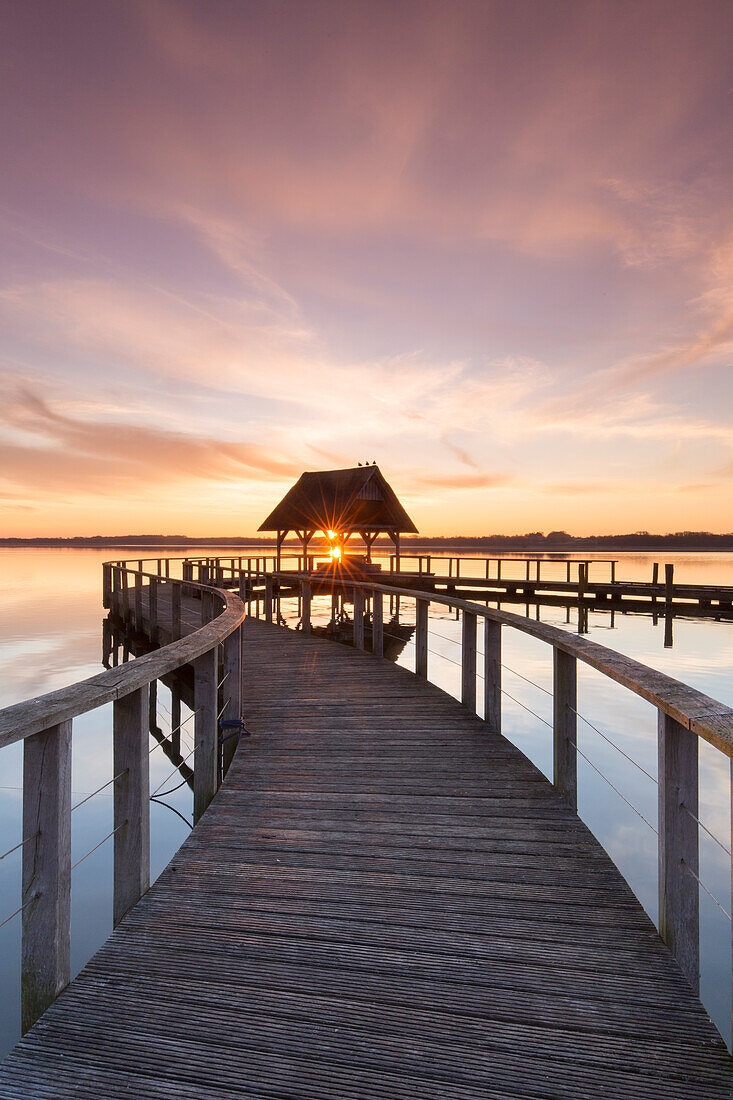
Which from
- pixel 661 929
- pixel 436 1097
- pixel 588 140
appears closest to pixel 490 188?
pixel 588 140

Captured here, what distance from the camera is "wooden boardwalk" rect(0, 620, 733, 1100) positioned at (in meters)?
1.40

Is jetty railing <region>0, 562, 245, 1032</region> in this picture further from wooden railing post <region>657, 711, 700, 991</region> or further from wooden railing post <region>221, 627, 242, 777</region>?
wooden railing post <region>657, 711, 700, 991</region>

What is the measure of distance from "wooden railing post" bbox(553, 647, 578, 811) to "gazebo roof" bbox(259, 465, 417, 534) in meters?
19.2

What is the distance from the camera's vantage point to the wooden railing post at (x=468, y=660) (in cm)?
480

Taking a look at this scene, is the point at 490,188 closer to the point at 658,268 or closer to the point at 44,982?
the point at 658,268

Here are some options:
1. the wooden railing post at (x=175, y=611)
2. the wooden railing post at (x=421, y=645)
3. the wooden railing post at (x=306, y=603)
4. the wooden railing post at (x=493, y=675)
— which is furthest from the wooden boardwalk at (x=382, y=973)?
the wooden railing post at (x=175, y=611)

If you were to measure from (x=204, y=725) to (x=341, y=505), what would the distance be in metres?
19.6

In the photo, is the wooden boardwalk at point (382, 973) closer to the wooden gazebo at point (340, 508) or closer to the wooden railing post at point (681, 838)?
the wooden railing post at point (681, 838)

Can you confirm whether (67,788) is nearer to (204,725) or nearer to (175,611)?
(204,725)

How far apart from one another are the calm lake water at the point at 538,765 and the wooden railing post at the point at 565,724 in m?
1.35

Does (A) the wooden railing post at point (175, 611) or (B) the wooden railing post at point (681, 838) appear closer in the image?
(B) the wooden railing post at point (681, 838)

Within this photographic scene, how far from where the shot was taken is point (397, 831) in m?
2.84

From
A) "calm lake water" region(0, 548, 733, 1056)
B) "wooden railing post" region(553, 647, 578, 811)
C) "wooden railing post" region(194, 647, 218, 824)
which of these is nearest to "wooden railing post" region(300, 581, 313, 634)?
"calm lake water" region(0, 548, 733, 1056)

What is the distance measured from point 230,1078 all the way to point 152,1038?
295mm
